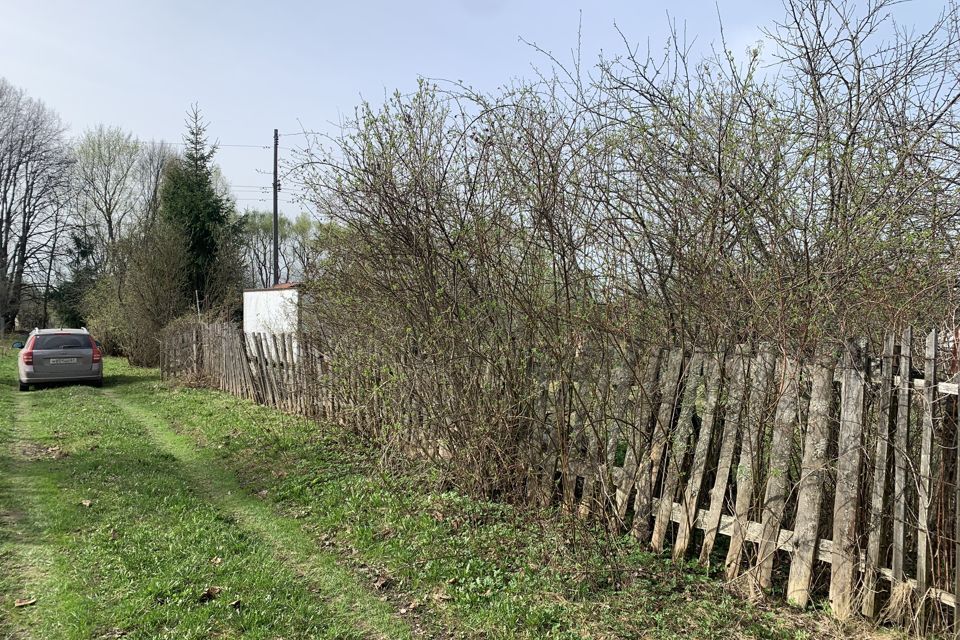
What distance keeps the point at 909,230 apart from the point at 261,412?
9.46 m

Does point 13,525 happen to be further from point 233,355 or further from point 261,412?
point 233,355

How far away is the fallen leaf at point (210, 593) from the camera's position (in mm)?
3922

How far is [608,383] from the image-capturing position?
15.2 feet

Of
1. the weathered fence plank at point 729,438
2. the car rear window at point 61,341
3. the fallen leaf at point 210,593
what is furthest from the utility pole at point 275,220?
the weathered fence plank at point 729,438

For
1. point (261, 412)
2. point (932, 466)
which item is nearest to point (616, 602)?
point (932, 466)

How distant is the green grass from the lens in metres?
3.62

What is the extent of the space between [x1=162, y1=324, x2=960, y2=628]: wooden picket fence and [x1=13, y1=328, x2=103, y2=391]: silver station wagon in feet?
44.3

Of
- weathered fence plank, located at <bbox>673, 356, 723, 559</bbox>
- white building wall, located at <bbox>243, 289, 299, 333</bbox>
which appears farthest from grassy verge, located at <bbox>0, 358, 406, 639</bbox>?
white building wall, located at <bbox>243, 289, 299, 333</bbox>

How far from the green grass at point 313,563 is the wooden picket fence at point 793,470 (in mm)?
306

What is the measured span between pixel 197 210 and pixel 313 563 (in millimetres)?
25558

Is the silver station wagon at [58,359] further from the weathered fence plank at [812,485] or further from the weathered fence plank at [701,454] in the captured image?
the weathered fence plank at [812,485]

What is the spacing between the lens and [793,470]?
4055mm

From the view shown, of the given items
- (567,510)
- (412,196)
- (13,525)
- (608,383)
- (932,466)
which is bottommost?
(13,525)

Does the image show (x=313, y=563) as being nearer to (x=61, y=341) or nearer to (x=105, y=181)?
(x=61, y=341)
